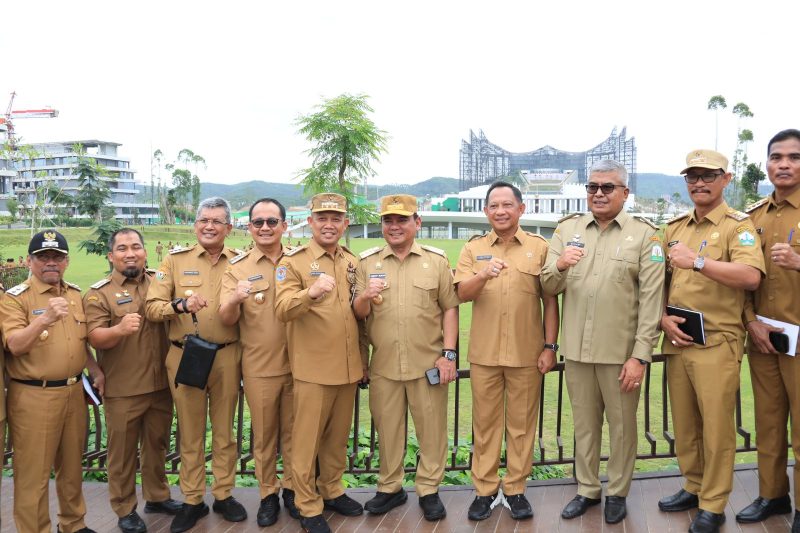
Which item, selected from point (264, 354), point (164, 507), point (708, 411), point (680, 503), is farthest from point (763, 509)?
point (164, 507)

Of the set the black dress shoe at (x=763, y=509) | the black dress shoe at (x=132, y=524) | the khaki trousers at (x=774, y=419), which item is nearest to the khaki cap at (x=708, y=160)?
the khaki trousers at (x=774, y=419)

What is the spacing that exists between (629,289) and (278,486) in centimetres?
246

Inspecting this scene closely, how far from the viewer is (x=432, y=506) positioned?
12.0ft

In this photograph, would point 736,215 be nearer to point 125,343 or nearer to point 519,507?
point 519,507

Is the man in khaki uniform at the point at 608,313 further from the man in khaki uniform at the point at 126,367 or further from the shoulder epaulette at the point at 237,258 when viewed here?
the man in khaki uniform at the point at 126,367

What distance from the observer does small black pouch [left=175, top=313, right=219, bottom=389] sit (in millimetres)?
3457

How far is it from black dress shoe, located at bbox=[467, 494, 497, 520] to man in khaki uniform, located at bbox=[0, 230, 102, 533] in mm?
2373

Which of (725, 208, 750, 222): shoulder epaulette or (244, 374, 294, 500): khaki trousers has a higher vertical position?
(725, 208, 750, 222): shoulder epaulette

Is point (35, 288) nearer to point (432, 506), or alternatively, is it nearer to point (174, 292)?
point (174, 292)

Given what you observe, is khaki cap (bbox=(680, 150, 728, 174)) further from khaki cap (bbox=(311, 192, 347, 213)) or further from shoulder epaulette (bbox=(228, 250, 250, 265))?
shoulder epaulette (bbox=(228, 250, 250, 265))

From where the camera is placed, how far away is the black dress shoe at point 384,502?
147 inches

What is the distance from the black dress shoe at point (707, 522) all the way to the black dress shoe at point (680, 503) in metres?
0.23

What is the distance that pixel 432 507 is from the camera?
3652 mm

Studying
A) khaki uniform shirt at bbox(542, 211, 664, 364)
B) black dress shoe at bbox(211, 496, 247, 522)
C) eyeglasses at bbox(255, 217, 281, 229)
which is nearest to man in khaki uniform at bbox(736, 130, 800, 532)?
khaki uniform shirt at bbox(542, 211, 664, 364)
